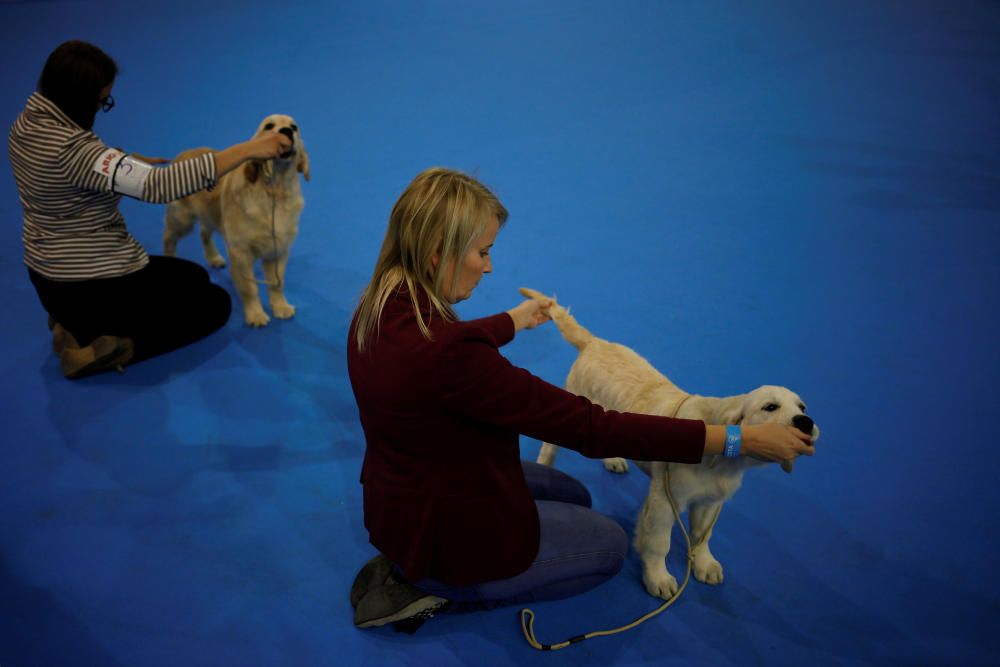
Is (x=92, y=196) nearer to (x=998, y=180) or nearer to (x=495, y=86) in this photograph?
(x=495, y=86)

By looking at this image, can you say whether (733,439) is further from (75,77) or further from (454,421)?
(75,77)

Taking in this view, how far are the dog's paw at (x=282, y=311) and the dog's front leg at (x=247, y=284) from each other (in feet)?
0.18

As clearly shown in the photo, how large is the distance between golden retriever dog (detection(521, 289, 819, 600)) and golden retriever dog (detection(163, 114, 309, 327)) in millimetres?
1452

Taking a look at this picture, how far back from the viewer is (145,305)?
3164mm

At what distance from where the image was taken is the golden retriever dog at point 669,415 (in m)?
1.85

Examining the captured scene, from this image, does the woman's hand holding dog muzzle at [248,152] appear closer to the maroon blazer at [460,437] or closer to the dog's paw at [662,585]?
the maroon blazer at [460,437]

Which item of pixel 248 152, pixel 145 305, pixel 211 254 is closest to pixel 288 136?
pixel 248 152

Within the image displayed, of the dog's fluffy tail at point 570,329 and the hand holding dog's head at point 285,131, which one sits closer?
the dog's fluffy tail at point 570,329

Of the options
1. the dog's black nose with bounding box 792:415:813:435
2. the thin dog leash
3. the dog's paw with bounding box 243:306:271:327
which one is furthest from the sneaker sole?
the dog's paw with bounding box 243:306:271:327

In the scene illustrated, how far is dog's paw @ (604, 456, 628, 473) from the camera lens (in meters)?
2.72

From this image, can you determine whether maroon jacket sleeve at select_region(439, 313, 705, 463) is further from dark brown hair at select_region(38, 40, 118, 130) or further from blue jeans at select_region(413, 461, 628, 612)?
dark brown hair at select_region(38, 40, 118, 130)

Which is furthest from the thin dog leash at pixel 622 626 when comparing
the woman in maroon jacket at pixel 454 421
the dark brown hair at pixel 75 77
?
the dark brown hair at pixel 75 77

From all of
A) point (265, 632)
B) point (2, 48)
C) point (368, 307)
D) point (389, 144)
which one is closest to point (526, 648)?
point (265, 632)

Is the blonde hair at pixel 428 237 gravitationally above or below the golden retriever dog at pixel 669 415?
above
